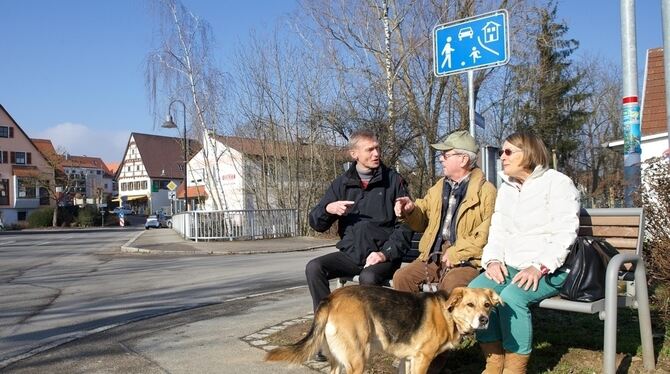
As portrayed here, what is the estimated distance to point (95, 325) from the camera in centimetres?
669

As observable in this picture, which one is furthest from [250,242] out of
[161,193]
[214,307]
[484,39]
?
[161,193]

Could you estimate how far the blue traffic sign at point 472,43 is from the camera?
6.26 meters

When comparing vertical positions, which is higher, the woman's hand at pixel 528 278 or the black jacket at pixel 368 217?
the black jacket at pixel 368 217

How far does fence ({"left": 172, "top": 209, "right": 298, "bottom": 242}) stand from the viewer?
22.8 m

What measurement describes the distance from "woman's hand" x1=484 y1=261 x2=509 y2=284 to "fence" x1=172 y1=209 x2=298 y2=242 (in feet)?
64.2

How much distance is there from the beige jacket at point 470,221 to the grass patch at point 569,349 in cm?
83

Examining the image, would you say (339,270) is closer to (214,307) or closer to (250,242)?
(214,307)

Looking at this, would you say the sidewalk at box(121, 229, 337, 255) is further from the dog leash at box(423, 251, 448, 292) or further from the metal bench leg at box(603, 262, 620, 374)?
the metal bench leg at box(603, 262, 620, 374)

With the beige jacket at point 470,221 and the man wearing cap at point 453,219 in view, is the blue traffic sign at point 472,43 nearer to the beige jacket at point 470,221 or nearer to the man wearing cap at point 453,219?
the man wearing cap at point 453,219

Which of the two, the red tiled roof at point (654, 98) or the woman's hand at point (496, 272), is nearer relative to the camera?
the woman's hand at point (496, 272)

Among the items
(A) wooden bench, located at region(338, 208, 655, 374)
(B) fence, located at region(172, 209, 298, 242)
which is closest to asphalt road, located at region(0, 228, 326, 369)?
(A) wooden bench, located at region(338, 208, 655, 374)

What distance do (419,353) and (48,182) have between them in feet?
218

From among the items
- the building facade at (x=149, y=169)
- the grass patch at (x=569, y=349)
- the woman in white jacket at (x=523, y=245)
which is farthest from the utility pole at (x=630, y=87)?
the building facade at (x=149, y=169)

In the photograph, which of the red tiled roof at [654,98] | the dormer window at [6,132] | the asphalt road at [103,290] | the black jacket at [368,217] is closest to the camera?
the black jacket at [368,217]
